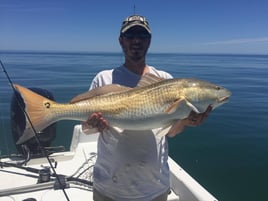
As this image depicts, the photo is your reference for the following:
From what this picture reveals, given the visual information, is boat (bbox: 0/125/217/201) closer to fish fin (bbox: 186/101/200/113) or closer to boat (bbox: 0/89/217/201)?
boat (bbox: 0/89/217/201)

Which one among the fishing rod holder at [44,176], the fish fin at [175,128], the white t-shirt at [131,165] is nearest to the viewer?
the white t-shirt at [131,165]

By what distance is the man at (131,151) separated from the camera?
320 centimetres

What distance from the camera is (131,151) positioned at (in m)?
3.19

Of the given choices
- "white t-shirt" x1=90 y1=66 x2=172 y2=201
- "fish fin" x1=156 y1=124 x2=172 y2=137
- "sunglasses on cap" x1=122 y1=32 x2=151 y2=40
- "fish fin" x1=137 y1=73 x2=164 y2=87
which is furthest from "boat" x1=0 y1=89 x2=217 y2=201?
"sunglasses on cap" x1=122 y1=32 x2=151 y2=40

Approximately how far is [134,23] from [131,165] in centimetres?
151

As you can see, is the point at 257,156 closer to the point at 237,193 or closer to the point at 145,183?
the point at 237,193

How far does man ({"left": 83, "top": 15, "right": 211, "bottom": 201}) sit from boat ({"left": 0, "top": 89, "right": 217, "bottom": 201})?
105cm

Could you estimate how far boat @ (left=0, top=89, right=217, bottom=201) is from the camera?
4695 mm

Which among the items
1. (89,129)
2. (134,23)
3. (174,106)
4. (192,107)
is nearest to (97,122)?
(89,129)

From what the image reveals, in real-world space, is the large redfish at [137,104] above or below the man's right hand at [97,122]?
above

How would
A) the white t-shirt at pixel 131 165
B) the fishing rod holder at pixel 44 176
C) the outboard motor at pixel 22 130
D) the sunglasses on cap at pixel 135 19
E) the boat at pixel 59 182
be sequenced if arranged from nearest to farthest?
1. the white t-shirt at pixel 131 165
2. the sunglasses on cap at pixel 135 19
3. the boat at pixel 59 182
4. the fishing rod holder at pixel 44 176
5. the outboard motor at pixel 22 130

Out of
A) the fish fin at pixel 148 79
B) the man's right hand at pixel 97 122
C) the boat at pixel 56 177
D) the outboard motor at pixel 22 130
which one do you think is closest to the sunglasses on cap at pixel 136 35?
the fish fin at pixel 148 79

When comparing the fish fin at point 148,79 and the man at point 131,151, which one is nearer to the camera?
the man at point 131,151

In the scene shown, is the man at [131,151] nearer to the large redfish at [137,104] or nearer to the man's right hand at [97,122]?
the man's right hand at [97,122]
